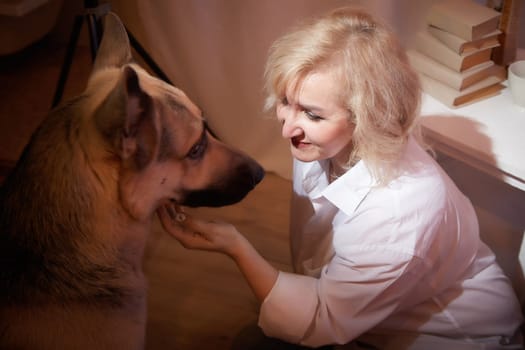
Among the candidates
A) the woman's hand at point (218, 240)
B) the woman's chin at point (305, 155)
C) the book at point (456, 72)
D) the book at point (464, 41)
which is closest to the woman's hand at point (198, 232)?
the woman's hand at point (218, 240)

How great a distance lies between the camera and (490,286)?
1.40 meters

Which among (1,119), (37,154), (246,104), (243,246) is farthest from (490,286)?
(1,119)

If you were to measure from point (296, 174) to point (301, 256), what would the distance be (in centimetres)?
29

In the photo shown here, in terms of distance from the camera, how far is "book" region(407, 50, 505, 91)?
1.57 m

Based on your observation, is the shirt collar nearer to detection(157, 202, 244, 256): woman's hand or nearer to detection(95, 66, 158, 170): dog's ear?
detection(157, 202, 244, 256): woman's hand

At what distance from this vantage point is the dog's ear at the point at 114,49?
1187mm

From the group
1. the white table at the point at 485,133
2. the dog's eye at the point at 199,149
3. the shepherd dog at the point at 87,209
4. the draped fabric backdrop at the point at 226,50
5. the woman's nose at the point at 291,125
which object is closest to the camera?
the shepherd dog at the point at 87,209

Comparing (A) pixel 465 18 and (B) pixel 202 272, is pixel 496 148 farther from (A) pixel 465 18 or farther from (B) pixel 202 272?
(B) pixel 202 272

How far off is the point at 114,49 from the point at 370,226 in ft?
2.53

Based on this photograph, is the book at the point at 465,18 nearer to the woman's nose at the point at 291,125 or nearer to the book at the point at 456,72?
the book at the point at 456,72

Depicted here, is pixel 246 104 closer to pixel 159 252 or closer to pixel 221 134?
pixel 221 134

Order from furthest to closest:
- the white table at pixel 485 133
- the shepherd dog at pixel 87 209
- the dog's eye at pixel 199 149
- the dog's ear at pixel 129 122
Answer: the white table at pixel 485 133 < the dog's eye at pixel 199 149 < the shepherd dog at pixel 87 209 < the dog's ear at pixel 129 122

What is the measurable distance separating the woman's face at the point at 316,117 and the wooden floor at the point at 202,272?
0.83m

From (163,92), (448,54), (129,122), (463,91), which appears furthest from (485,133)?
(129,122)
